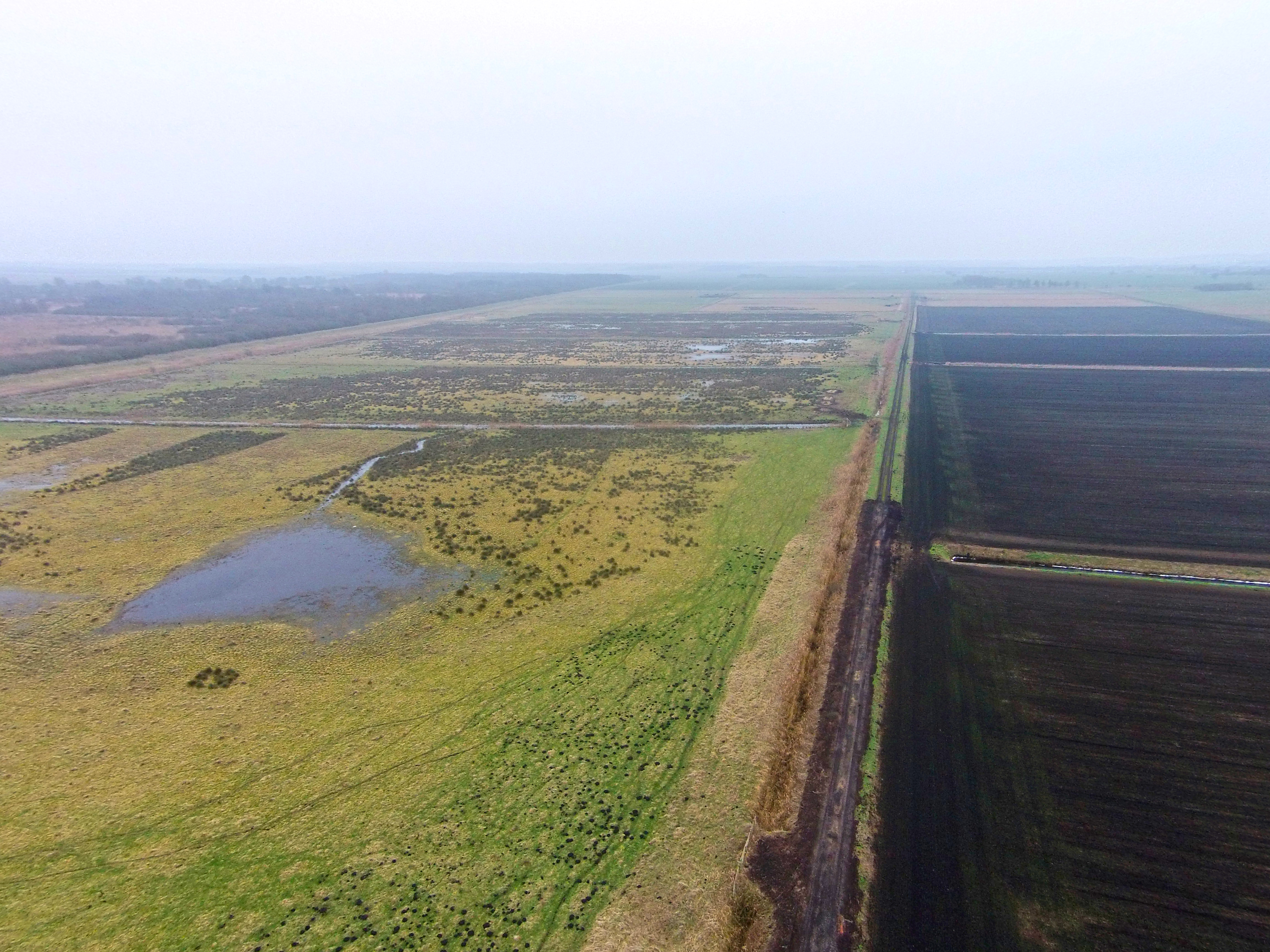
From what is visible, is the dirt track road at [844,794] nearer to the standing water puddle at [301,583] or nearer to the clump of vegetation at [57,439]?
the standing water puddle at [301,583]

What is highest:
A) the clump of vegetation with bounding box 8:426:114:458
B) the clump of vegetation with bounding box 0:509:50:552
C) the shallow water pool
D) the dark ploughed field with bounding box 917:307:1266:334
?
the dark ploughed field with bounding box 917:307:1266:334

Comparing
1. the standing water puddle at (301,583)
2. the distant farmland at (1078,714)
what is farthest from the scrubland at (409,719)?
the distant farmland at (1078,714)

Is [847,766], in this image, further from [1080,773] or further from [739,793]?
[1080,773]

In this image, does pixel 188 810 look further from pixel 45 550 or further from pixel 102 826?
pixel 45 550

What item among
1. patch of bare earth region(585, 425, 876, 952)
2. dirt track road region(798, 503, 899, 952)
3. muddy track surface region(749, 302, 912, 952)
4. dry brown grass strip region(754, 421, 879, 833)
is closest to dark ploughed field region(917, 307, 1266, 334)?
dry brown grass strip region(754, 421, 879, 833)

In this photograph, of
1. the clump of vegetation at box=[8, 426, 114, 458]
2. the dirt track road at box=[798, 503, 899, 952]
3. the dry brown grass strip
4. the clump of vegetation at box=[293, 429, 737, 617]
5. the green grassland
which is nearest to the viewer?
the dirt track road at box=[798, 503, 899, 952]

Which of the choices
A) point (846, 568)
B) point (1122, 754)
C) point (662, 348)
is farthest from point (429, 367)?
point (1122, 754)

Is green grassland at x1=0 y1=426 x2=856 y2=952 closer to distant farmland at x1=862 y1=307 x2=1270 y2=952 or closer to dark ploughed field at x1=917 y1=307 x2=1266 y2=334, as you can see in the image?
distant farmland at x1=862 y1=307 x2=1270 y2=952
